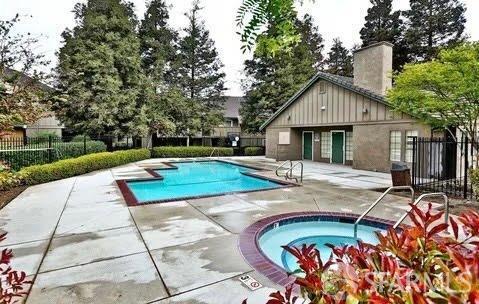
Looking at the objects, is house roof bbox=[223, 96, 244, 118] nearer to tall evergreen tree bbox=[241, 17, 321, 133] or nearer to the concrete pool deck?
tall evergreen tree bbox=[241, 17, 321, 133]

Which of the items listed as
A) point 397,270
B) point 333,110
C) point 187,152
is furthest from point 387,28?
point 397,270

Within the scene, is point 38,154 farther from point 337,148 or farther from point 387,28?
point 387,28

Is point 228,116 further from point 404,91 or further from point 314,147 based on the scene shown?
point 404,91

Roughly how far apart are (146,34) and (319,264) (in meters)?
25.5

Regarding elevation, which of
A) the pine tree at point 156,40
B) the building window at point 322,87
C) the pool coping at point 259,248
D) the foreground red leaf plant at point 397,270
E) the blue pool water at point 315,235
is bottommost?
the blue pool water at point 315,235

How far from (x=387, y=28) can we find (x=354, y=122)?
18.2m

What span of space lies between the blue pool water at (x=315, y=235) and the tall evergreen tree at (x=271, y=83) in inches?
727

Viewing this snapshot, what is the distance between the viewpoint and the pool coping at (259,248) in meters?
3.39

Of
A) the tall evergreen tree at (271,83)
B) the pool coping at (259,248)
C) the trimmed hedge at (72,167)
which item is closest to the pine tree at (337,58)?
the tall evergreen tree at (271,83)

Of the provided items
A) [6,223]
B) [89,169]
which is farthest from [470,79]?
[89,169]

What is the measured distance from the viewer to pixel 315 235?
18.4 ft

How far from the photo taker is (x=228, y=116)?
37469 millimetres

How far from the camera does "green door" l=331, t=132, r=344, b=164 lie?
1655 cm

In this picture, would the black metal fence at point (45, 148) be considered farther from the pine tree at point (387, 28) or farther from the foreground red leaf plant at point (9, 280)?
the pine tree at point (387, 28)
